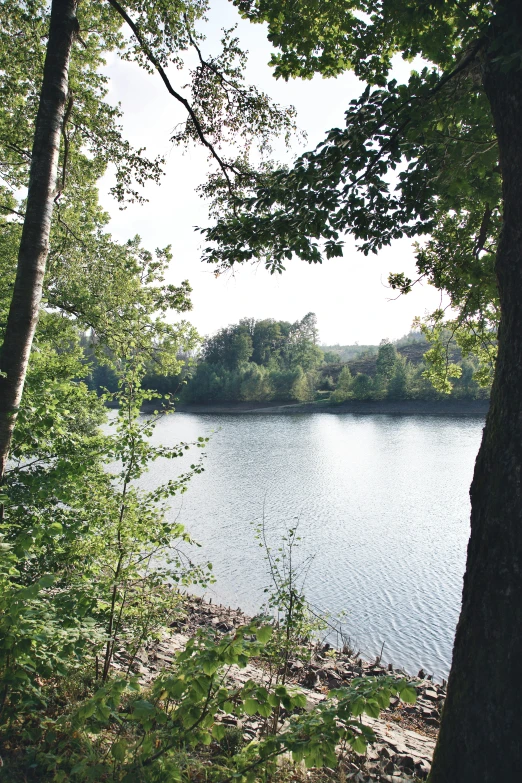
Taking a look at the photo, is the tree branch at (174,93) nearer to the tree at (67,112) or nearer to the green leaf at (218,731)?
the tree at (67,112)

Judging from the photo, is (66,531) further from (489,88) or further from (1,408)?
(489,88)

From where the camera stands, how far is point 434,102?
4250 mm

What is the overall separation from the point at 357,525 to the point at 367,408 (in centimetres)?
5547

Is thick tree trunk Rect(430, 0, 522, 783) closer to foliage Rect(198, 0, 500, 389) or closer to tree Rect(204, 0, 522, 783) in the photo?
tree Rect(204, 0, 522, 783)

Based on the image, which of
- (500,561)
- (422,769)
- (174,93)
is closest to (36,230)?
(174,93)

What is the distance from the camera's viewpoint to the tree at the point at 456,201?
262 centimetres

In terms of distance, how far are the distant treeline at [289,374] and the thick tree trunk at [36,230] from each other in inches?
1957

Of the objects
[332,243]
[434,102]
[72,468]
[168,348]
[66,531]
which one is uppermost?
[434,102]

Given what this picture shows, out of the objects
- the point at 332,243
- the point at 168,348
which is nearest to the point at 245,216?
the point at 332,243

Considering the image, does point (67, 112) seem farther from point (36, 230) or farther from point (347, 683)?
point (347, 683)

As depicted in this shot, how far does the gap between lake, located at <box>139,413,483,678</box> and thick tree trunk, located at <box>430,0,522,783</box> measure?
4.83m

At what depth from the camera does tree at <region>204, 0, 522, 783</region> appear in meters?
2.62

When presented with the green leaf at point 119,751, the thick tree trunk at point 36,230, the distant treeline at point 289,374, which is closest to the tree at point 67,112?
the thick tree trunk at point 36,230

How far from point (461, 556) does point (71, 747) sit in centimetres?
1478
